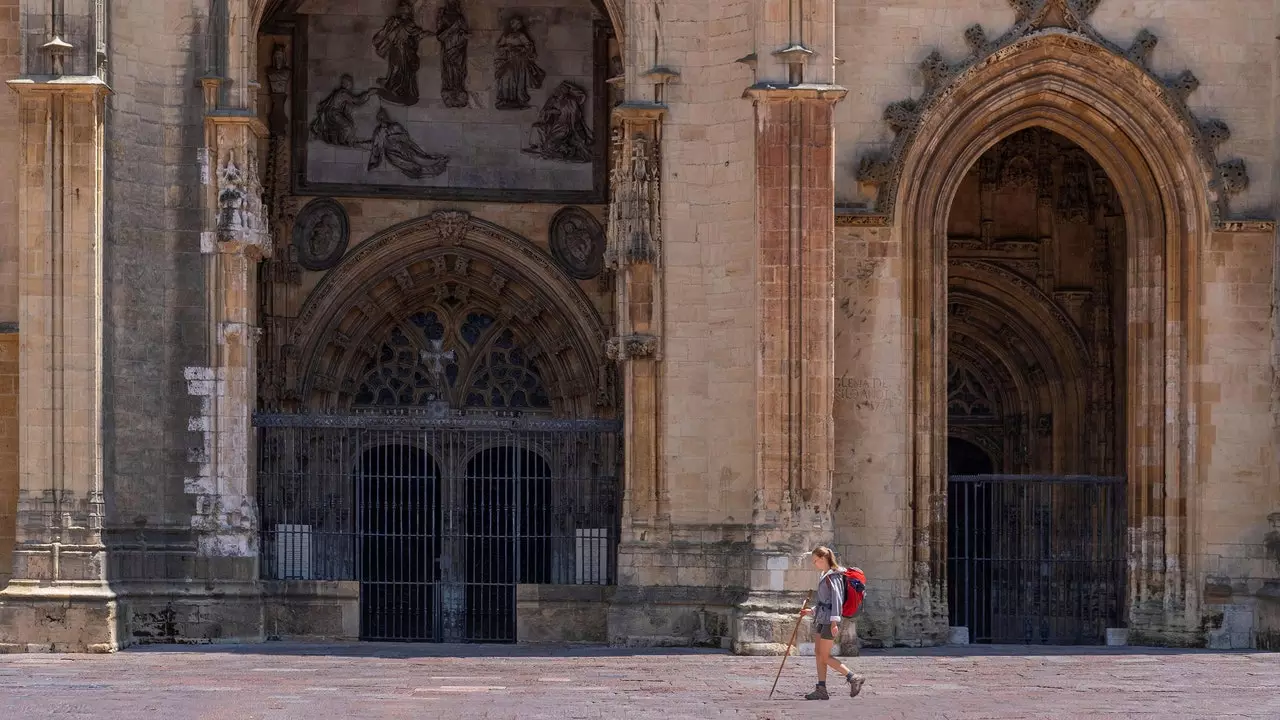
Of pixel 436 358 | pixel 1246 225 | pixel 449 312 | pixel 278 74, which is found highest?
pixel 278 74

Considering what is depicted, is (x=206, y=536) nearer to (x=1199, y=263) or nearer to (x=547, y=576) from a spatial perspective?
(x=547, y=576)

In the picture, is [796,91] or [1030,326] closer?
[796,91]

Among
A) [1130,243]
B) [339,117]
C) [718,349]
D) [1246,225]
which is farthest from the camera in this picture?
[339,117]

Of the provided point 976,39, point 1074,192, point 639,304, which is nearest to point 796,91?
point 976,39

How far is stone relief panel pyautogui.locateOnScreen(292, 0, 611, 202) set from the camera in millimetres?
24844

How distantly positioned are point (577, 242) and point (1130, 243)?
21.8ft

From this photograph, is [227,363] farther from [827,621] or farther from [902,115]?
[827,621]

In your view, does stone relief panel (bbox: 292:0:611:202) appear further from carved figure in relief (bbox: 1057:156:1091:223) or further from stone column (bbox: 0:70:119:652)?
carved figure in relief (bbox: 1057:156:1091:223)

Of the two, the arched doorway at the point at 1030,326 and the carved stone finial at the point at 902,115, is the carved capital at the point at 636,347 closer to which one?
the carved stone finial at the point at 902,115

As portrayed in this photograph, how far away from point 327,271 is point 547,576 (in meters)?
4.40

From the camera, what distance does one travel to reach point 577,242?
24953mm

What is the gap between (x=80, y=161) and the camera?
779 inches

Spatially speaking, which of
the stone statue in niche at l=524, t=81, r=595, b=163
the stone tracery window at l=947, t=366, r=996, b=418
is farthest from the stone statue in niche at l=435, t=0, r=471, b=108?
the stone tracery window at l=947, t=366, r=996, b=418

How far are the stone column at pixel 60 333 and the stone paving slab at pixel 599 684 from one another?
113 cm
